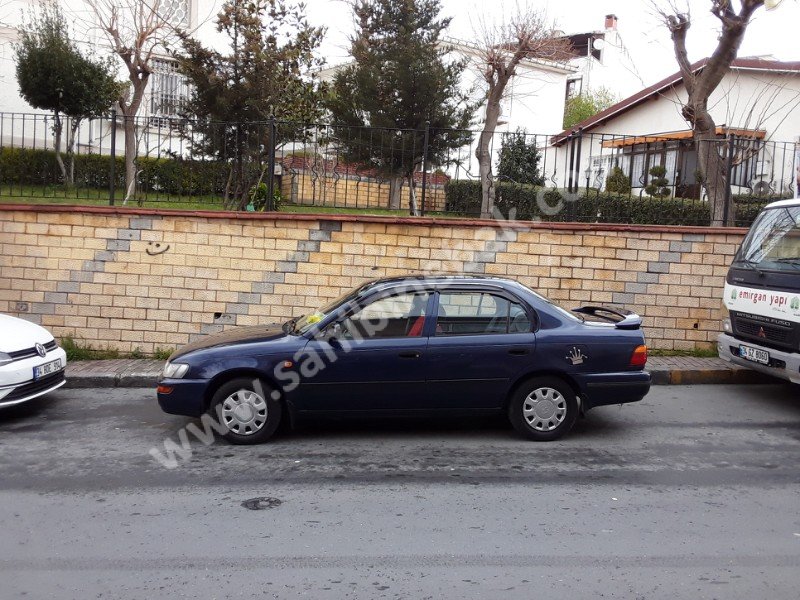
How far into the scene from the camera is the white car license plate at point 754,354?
772 cm

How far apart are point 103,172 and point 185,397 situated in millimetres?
5344

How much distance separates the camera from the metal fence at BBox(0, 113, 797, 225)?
10344mm

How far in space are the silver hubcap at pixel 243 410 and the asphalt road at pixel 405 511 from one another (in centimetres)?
25

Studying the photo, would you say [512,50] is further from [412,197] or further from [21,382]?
[21,382]

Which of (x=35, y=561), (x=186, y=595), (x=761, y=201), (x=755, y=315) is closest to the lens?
(x=186, y=595)

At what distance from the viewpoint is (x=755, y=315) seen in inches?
312

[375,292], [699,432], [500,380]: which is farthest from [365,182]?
[699,432]

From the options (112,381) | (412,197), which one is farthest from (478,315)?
(112,381)

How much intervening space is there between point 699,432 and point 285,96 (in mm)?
9768

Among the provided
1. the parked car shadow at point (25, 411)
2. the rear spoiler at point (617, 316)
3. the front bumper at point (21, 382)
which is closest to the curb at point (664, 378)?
the parked car shadow at point (25, 411)

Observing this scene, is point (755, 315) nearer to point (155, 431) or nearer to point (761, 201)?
point (761, 201)

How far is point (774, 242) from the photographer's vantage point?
8086 mm

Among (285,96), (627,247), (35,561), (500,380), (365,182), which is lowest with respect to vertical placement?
(35,561)

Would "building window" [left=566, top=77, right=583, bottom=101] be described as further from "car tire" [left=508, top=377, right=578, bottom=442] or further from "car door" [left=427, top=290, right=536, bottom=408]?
"car tire" [left=508, top=377, right=578, bottom=442]
